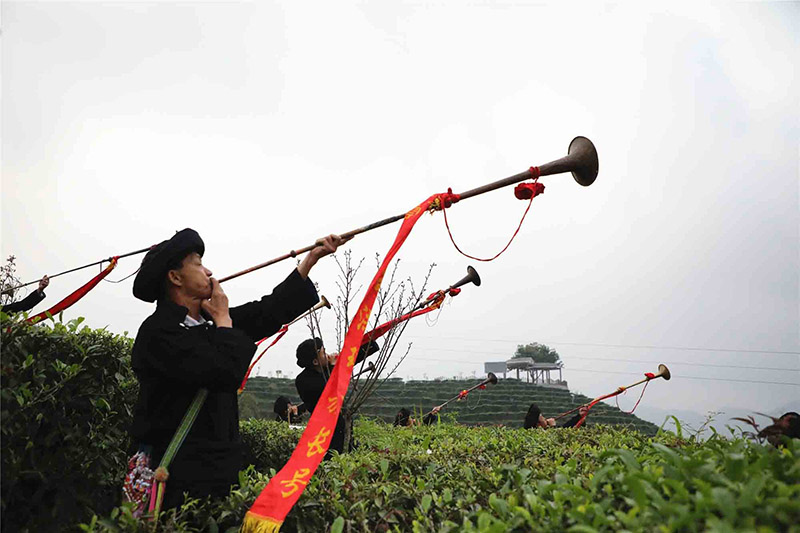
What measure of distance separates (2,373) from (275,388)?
2429 centimetres

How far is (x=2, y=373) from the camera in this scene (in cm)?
212

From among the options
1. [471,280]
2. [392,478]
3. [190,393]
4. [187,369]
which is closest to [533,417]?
→ [471,280]

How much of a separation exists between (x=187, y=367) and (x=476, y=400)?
978 inches

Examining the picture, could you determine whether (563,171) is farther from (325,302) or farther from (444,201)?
(325,302)

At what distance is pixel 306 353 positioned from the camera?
518 centimetres

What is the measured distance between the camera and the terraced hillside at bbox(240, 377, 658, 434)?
75.4 ft

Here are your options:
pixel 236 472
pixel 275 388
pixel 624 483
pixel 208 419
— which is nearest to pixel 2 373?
pixel 208 419

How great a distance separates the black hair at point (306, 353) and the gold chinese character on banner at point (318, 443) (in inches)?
118

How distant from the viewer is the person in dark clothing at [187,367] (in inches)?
80.6

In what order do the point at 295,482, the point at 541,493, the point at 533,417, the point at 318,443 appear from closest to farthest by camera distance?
the point at 541,493 → the point at 295,482 → the point at 318,443 → the point at 533,417

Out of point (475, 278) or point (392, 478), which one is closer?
point (392, 478)

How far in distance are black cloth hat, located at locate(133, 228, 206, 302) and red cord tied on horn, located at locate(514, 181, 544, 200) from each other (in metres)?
1.57

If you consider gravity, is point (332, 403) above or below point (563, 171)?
below

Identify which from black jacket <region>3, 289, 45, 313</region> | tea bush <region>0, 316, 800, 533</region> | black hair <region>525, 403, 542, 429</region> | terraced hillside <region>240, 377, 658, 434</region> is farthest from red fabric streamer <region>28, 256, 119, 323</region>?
terraced hillside <region>240, 377, 658, 434</region>
